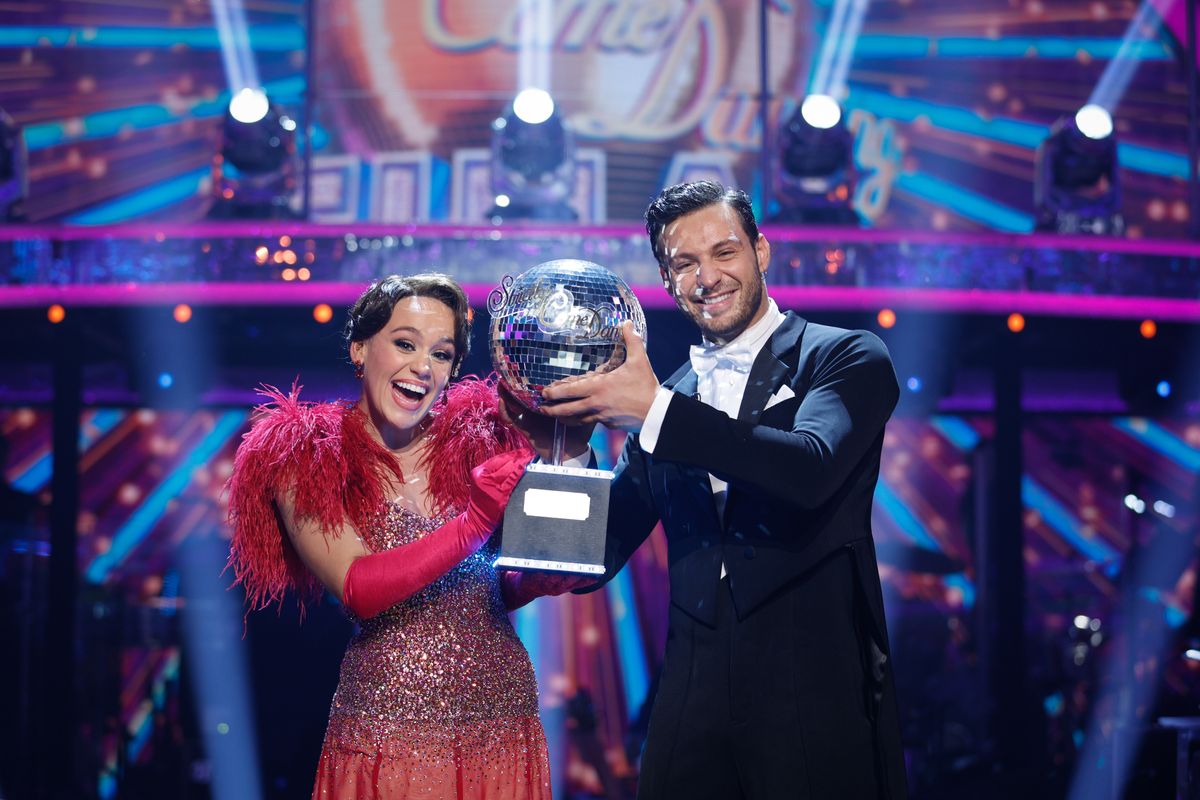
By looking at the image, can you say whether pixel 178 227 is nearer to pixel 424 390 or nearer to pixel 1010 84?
→ pixel 424 390

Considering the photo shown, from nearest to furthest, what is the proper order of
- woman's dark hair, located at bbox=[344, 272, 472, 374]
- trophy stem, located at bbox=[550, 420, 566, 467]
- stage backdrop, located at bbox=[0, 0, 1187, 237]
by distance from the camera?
trophy stem, located at bbox=[550, 420, 566, 467]
woman's dark hair, located at bbox=[344, 272, 472, 374]
stage backdrop, located at bbox=[0, 0, 1187, 237]

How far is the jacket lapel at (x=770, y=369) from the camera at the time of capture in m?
1.89

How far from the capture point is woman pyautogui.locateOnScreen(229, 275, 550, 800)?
2.00 metres

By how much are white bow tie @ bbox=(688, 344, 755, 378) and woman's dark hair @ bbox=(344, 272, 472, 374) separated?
45 centimetres

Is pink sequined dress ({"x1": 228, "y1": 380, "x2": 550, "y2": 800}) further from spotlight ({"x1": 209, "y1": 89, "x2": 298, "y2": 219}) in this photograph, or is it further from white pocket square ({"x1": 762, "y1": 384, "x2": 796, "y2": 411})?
spotlight ({"x1": 209, "y1": 89, "x2": 298, "y2": 219})

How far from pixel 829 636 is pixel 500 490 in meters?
0.58

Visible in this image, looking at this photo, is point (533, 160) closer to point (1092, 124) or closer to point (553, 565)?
point (1092, 124)

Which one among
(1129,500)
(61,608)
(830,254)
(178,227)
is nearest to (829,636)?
(830,254)

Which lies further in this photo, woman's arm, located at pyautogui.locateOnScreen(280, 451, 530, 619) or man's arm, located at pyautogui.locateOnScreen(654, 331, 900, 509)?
woman's arm, located at pyautogui.locateOnScreen(280, 451, 530, 619)

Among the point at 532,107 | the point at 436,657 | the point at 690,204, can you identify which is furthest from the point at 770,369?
the point at 532,107

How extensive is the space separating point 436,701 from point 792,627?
673 mm

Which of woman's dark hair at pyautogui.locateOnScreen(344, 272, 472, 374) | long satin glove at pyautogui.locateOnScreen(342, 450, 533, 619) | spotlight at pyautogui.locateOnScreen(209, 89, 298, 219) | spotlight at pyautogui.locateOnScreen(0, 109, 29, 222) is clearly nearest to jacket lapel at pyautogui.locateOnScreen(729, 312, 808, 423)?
long satin glove at pyautogui.locateOnScreen(342, 450, 533, 619)

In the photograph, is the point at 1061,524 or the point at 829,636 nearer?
the point at 829,636

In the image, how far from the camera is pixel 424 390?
2057mm
